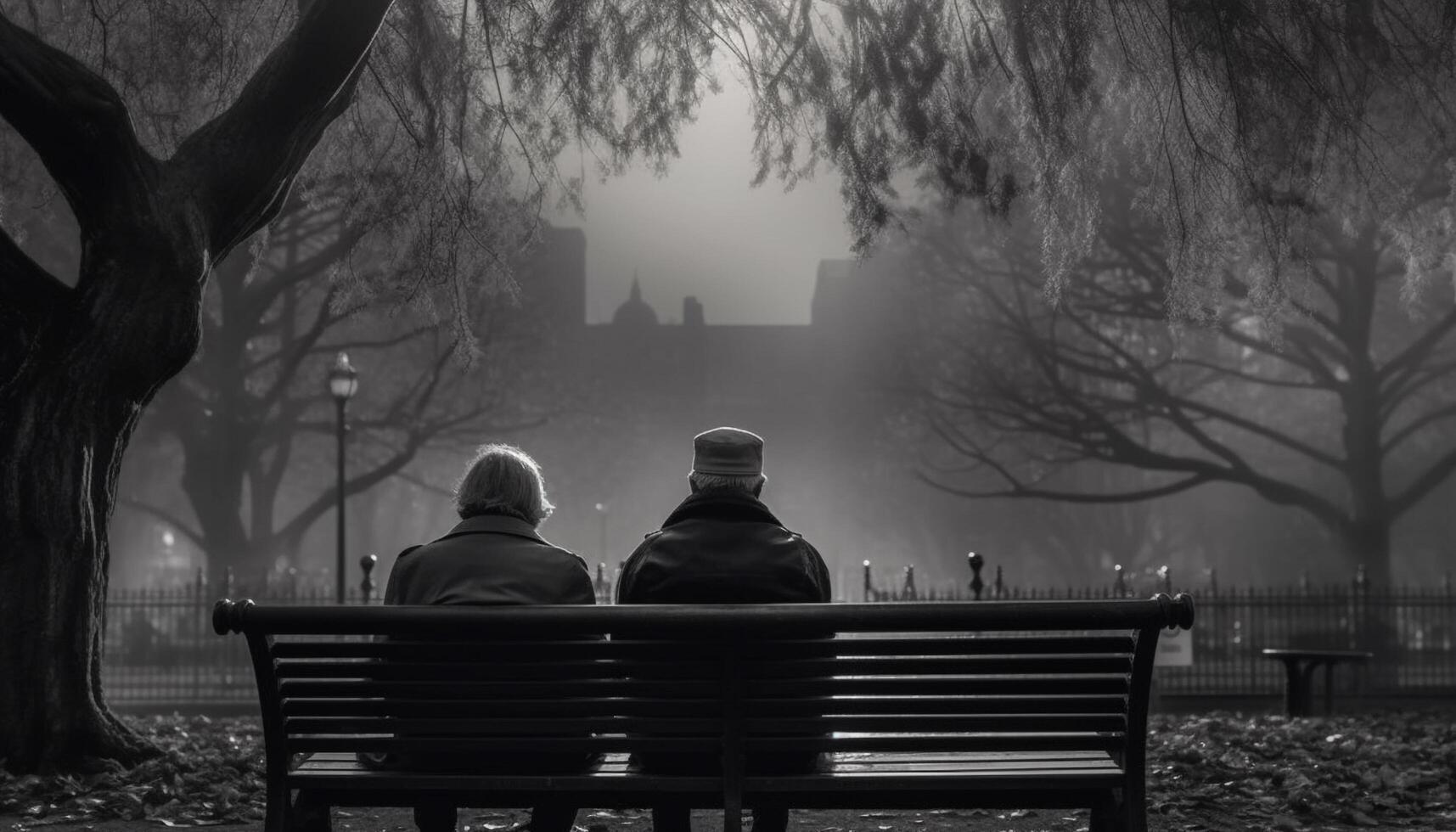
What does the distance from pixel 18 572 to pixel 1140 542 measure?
124ft

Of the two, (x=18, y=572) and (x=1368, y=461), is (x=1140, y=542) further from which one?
(x=18, y=572)

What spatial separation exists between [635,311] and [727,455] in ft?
308

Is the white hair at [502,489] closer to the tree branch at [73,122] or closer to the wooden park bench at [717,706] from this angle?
the wooden park bench at [717,706]

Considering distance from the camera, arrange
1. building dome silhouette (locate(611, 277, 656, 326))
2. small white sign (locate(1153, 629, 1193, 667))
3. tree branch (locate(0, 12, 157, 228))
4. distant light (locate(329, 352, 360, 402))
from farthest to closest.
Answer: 1. building dome silhouette (locate(611, 277, 656, 326))
2. distant light (locate(329, 352, 360, 402))
3. small white sign (locate(1153, 629, 1193, 667))
4. tree branch (locate(0, 12, 157, 228))

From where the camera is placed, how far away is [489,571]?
4184mm

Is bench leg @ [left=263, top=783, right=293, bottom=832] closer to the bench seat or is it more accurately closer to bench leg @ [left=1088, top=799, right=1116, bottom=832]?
the bench seat

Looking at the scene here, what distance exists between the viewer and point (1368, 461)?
2328 cm

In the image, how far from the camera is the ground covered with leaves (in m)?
6.06

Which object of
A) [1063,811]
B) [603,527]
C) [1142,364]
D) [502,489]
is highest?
[1142,364]

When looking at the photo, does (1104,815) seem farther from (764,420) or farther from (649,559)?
(764,420)

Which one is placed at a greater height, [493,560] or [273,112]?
[273,112]

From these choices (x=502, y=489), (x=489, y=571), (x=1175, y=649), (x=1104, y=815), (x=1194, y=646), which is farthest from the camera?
(x=1194, y=646)

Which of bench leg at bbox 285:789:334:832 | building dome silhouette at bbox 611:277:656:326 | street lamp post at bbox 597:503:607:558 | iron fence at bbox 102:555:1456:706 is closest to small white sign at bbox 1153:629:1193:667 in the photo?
iron fence at bbox 102:555:1456:706

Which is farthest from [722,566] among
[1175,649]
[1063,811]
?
[1175,649]
